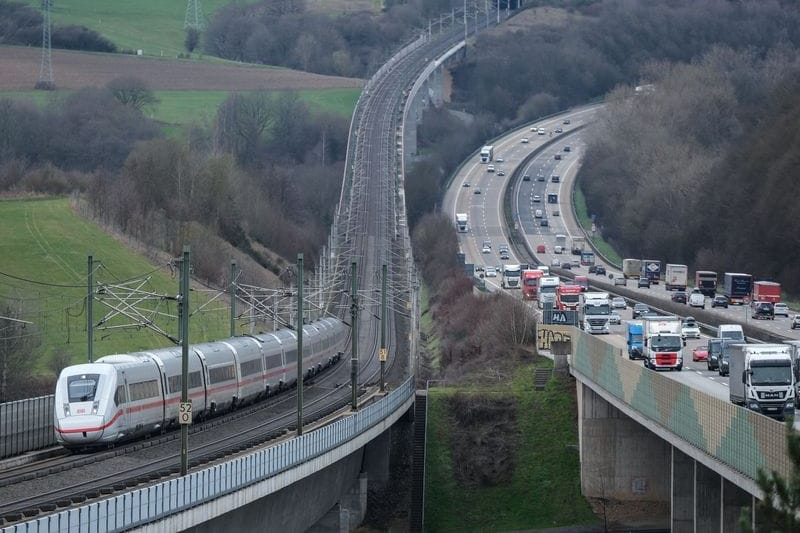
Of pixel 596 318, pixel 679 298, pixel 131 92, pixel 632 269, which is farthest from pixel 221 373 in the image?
pixel 131 92

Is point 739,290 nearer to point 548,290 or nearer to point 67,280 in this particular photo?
point 548,290

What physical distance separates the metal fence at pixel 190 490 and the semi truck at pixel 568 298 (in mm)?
34289

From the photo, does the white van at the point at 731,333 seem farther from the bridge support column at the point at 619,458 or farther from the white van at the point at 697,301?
the white van at the point at 697,301

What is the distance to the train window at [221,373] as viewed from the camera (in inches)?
2099

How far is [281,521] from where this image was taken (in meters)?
43.8

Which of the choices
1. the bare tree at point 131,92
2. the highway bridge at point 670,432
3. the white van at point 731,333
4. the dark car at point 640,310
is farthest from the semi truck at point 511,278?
the bare tree at point 131,92

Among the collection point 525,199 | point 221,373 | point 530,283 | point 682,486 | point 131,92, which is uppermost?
point 131,92

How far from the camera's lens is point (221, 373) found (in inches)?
2144

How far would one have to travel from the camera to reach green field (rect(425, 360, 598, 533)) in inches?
2240

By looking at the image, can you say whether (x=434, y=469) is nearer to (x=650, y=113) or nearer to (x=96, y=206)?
(x=96, y=206)

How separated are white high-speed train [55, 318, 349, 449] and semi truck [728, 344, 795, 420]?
16.3m

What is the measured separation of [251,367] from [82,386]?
14628mm

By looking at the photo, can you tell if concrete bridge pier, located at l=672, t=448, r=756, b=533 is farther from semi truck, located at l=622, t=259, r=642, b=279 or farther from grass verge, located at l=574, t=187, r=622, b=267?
grass verge, located at l=574, t=187, r=622, b=267

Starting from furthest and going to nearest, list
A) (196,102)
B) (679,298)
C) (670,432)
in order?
(196,102)
(679,298)
(670,432)
